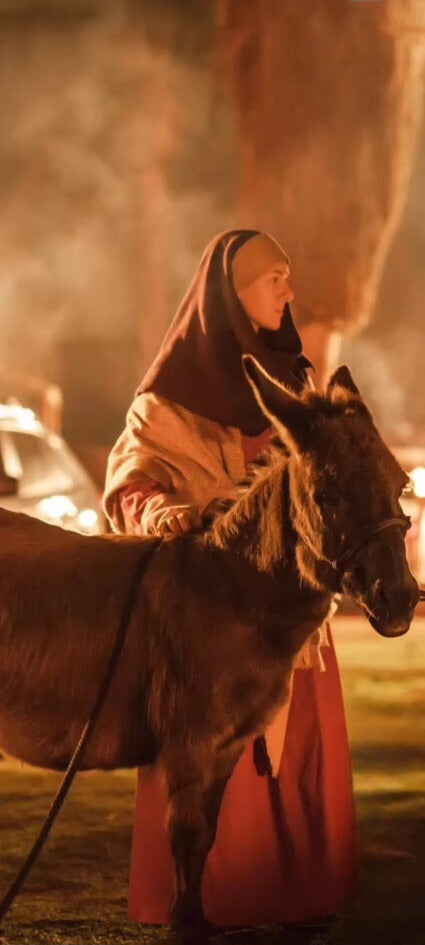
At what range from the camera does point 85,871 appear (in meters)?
3.88

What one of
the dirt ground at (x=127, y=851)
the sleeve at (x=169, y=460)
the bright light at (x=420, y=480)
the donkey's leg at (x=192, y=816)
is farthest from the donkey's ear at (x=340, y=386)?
the bright light at (x=420, y=480)

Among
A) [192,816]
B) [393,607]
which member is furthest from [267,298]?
[192,816]

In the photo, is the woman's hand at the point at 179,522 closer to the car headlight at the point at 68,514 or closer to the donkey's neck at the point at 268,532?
the donkey's neck at the point at 268,532

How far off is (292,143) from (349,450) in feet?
27.2

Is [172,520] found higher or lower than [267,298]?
lower

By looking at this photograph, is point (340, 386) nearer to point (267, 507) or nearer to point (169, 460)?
point (267, 507)

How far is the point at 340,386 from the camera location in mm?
2705

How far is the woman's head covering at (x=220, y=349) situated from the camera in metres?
3.01

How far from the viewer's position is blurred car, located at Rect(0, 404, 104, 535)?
7113 mm

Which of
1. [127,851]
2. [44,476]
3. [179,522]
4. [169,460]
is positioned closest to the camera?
[179,522]

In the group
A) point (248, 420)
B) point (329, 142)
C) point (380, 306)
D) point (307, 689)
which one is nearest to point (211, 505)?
point (248, 420)

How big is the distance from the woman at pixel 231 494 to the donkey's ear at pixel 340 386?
0.30 meters

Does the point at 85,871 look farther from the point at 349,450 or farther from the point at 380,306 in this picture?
the point at 380,306

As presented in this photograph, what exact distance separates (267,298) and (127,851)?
2186 mm
